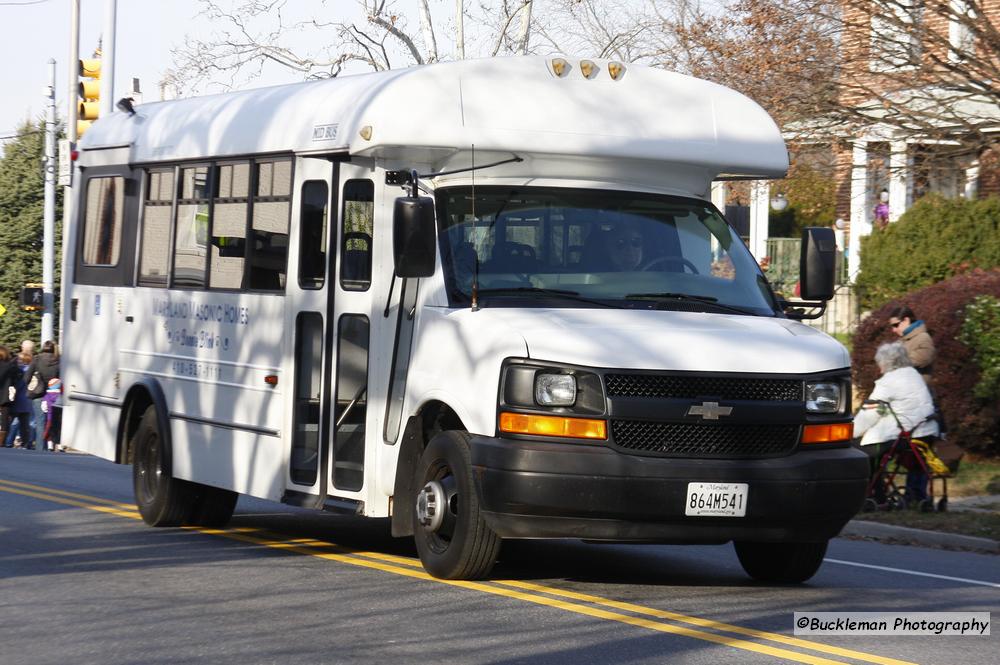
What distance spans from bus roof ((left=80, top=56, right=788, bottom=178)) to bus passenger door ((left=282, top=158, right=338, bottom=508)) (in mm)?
278

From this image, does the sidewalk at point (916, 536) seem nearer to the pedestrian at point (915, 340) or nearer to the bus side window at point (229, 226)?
the pedestrian at point (915, 340)

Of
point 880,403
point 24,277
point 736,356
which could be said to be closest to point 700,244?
point 736,356

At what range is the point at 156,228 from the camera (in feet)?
40.7

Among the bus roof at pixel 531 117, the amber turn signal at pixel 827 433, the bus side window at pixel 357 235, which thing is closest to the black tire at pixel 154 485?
the bus roof at pixel 531 117

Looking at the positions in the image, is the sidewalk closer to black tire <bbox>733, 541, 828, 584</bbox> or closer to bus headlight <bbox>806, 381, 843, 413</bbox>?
black tire <bbox>733, 541, 828, 584</bbox>

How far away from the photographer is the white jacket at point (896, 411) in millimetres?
14617

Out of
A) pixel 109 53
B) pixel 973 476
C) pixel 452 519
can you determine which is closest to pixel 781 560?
pixel 452 519

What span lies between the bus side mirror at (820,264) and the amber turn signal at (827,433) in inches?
39.7

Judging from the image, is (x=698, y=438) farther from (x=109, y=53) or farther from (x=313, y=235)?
(x=109, y=53)

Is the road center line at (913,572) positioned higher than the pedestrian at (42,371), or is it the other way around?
the pedestrian at (42,371)

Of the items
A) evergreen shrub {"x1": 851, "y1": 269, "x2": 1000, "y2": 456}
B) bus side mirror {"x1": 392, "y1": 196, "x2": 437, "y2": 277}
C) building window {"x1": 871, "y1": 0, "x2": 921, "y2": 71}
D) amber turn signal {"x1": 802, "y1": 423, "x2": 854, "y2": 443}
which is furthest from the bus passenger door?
building window {"x1": 871, "y1": 0, "x2": 921, "y2": 71}

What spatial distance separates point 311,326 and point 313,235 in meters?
0.54

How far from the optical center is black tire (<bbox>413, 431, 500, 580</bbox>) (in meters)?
8.78

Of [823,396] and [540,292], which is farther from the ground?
[540,292]
